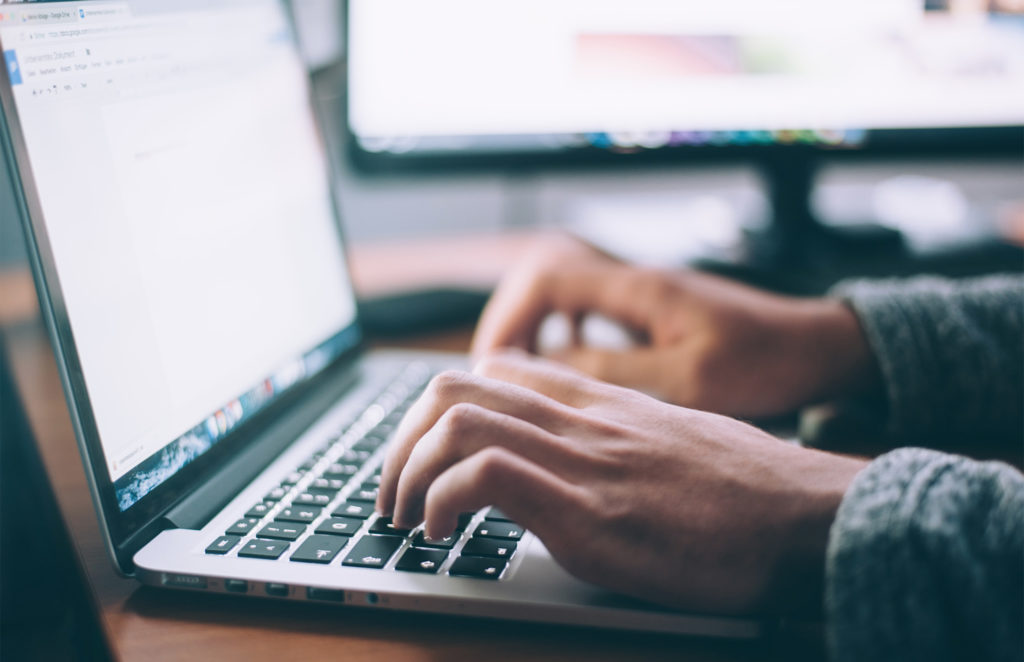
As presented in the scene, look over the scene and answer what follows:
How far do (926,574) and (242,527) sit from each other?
0.28 meters

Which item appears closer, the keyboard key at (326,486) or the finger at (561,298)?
the keyboard key at (326,486)

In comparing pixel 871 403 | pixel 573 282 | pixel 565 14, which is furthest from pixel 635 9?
pixel 871 403

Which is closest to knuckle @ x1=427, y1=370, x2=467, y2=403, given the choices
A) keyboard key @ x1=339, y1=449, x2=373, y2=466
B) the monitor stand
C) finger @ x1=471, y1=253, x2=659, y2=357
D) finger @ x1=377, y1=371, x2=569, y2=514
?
finger @ x1=377, y1=371, x2=569, y2=514

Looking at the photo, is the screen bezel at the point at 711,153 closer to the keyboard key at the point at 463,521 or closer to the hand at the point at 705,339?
the hand at the point at 705,339

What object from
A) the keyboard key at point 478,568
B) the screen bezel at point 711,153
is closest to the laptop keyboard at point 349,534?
the keyboard key at point 478,568

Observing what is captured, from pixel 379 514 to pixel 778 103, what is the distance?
0.60 meters

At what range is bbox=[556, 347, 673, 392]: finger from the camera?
530 millimetres

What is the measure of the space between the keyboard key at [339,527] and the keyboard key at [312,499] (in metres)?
0.02

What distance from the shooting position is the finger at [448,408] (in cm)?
35

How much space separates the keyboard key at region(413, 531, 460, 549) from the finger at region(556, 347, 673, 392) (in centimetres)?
22

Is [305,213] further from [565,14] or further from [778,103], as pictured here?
[778,103]

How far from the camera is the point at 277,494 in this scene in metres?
0.40

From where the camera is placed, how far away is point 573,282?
592 mm

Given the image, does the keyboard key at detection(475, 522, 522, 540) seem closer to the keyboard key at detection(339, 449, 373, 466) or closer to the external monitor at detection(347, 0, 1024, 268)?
the keyboard key at detection(339, 449, 373, 466)
